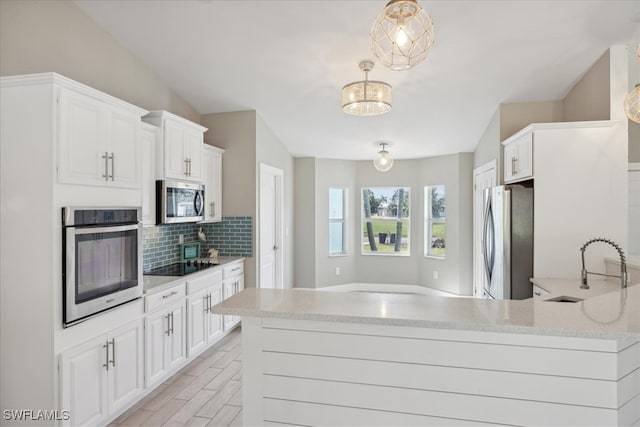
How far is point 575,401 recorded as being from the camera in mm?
1443

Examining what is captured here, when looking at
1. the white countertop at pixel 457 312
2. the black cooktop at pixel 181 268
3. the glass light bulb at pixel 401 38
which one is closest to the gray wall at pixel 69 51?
the black cooktop at pixel 181 268

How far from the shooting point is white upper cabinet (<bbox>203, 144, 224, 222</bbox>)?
170 inches

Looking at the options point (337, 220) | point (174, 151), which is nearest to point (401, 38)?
point (174, 151)

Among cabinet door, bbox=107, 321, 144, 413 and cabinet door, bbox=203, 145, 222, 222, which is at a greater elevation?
cabinet door, bbox=203, 145, 222, 222

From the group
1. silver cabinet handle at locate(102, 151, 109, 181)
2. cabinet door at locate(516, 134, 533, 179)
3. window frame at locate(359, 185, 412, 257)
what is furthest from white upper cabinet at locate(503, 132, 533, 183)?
silver cabinet handle at locate(102, 151, 109, 181)

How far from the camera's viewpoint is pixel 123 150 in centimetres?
268

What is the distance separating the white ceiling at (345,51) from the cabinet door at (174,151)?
741 mm

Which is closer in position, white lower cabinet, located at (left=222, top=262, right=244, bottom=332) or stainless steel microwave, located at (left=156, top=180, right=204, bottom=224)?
stainless steel microwave, located at (left=156, top=180, right=204, bottom=224)

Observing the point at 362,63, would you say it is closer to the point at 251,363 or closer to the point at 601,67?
the point at 601,67

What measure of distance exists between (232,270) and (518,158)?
11.2 ft

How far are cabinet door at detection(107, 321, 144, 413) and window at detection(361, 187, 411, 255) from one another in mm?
4708

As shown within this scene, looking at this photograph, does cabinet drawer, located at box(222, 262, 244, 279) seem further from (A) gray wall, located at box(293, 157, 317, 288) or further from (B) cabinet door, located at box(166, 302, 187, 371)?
(A) gray wall, located at box(293, 157, 317, 288)

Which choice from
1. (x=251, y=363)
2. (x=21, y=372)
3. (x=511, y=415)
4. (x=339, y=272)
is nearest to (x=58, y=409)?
(x=21, y=372)

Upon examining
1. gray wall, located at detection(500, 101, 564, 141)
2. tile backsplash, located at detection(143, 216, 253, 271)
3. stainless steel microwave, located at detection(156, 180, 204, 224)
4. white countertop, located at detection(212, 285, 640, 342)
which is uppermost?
gray wall, located at detection(500, 101, 564, 141)
